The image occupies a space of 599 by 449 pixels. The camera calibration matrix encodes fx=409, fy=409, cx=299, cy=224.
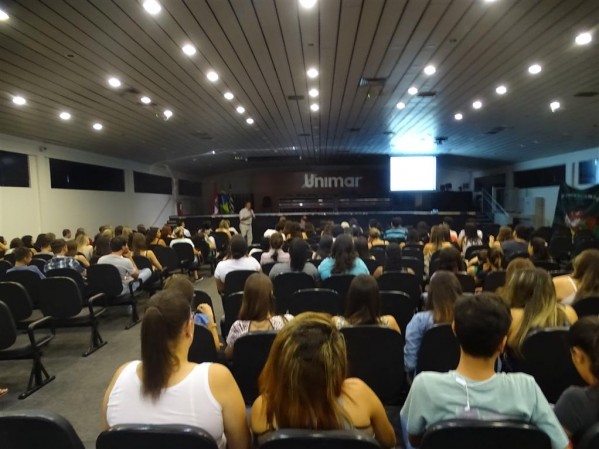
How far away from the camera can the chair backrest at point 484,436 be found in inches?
48.9

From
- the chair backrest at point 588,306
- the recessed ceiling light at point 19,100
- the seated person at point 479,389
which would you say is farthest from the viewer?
the recessed ceiling light at point 19,100

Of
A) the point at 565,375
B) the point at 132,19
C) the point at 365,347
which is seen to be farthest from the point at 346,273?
the point at 132,19

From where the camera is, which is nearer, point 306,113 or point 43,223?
point 306,113

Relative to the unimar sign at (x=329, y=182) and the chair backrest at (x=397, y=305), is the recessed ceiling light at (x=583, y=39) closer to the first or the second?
the chair backrest at (x=397, y=305)

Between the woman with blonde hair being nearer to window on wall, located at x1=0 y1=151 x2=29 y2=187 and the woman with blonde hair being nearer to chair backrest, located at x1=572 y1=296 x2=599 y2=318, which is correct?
chair backrest, located at x1=572 y1=296 x2=599 y2=318

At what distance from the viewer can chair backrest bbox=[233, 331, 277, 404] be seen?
2.40 meters

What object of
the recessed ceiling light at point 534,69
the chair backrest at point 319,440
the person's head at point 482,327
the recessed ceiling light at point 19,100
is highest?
the recessed ceiling light at point 534,69

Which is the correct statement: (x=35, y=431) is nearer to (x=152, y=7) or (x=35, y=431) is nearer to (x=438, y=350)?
(x=438, y=350)

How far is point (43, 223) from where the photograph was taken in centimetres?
1132

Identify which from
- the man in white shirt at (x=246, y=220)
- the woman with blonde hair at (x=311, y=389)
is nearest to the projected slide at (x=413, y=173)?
the man in white shirt at (x=246, y=220)

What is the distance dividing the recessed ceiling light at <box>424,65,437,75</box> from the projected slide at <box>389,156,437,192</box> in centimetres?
1218

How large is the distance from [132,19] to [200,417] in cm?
444

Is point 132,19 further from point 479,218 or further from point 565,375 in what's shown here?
point 479,218

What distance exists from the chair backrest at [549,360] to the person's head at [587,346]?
64cm
